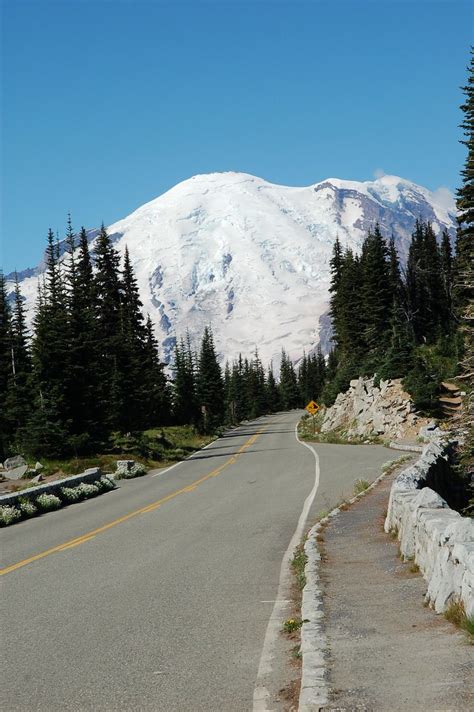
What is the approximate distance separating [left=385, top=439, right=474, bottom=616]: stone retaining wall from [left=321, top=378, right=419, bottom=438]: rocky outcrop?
109ft

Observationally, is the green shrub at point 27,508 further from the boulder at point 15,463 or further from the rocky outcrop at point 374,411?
the rocky outcrop at point 374,411

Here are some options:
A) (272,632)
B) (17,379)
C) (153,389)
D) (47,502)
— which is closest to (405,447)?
(47,502)

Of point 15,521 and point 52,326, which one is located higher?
point 52,326

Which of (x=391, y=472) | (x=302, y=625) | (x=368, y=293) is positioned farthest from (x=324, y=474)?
(x=368, y=293)

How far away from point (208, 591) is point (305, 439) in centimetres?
4531

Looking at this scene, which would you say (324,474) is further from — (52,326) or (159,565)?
(52,326)

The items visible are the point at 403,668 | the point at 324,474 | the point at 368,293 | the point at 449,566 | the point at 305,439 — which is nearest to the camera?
the point at 403,668

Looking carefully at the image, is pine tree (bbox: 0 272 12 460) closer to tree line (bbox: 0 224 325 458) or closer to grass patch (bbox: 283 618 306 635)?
tree line (bbox: 0 224 325 458)

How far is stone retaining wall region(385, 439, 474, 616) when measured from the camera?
630 centimetres

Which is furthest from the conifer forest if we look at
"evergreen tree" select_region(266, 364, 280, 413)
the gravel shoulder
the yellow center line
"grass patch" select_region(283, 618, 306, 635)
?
"evergreen tree" select_region(266, 364, 280, 413)

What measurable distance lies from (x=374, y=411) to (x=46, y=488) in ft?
103

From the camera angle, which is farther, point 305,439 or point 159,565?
point 305,439

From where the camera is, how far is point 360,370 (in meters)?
60.7

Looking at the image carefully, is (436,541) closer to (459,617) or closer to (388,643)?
(459,617)
